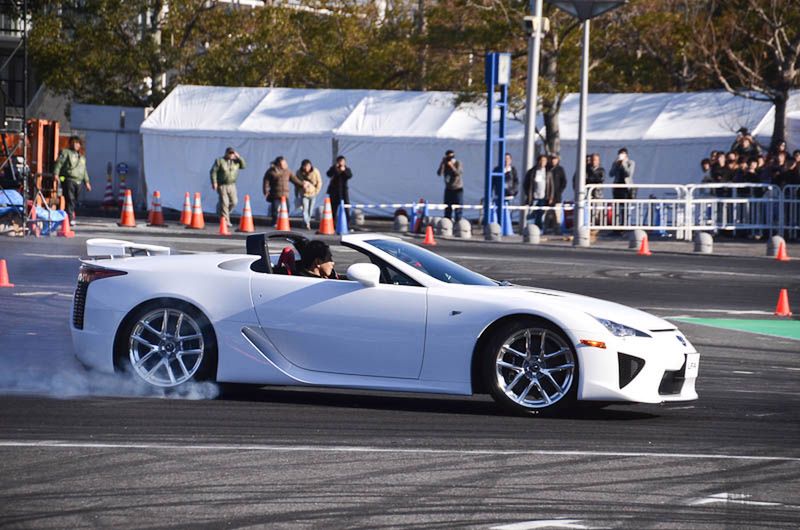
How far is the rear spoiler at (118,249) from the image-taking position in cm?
1046

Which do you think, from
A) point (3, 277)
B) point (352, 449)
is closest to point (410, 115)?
Answer: point (3, 277)

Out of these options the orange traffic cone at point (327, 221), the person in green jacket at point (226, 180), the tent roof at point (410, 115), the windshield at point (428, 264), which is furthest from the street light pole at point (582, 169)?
the windshield at point (428, 264)

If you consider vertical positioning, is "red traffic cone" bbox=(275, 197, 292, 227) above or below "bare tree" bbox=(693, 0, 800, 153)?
below

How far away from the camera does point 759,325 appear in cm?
1641

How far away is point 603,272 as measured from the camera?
2262cm

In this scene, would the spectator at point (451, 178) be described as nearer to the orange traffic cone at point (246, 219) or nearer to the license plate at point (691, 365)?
the orange traffic cone at point (246, 219)

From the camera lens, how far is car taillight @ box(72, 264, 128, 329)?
991 cm

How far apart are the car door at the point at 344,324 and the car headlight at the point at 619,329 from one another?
1092mm

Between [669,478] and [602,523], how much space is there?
1.15 meters

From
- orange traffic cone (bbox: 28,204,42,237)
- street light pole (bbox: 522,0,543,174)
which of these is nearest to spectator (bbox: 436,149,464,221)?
street light pole (bbox: 522,0,543,174)

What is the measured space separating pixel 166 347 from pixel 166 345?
13mm

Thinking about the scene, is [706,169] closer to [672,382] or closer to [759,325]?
[759,325]

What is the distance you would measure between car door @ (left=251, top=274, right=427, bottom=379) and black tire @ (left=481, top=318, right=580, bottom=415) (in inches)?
18.3

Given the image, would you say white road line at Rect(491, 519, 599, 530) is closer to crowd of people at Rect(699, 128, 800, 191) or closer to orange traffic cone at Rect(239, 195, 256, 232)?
crowd of people at Rect(699, 128, 800, 191)
